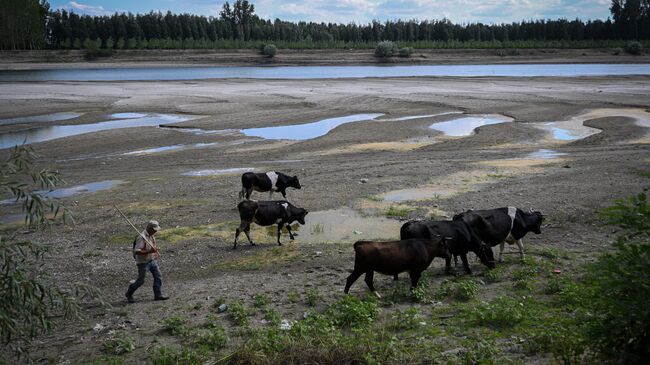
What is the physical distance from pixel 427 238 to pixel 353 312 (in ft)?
11.5

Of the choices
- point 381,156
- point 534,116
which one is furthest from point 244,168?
point 534,116

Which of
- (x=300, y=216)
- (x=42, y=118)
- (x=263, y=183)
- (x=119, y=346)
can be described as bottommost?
(x=119, y=346)

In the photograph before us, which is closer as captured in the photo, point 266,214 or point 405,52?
point 266,214

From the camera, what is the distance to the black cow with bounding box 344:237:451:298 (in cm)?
1141

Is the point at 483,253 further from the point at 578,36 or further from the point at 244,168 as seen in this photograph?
the point at 578,36

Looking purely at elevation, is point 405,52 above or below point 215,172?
above

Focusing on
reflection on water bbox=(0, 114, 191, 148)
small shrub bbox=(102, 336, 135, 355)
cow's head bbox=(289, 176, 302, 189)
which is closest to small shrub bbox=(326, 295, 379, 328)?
small shrub bbox=(102, 336, 135, 355)

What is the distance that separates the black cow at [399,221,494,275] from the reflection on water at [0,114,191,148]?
2446cm

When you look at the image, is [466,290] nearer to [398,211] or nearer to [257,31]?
[398,211]

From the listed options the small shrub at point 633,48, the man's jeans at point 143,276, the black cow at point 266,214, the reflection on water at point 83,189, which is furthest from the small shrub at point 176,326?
the small shrub at point 633,48

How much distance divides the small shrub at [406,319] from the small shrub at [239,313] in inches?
100

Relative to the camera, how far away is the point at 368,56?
374 ft

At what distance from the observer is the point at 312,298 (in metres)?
11.2

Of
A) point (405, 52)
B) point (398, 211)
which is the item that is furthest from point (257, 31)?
point (398, 211)
